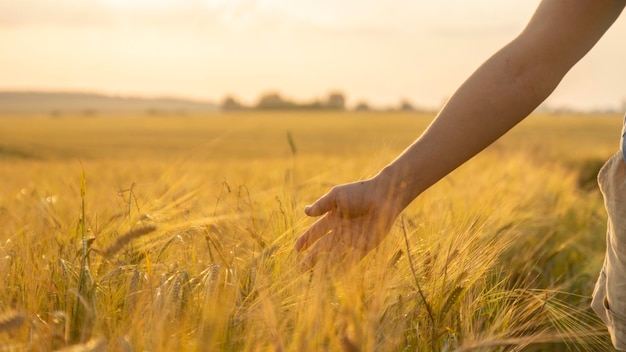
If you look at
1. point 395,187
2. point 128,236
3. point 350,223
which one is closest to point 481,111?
point 395,187

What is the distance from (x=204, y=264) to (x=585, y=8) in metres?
0.84

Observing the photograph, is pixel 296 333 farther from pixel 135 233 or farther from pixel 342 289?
pixel 135 233

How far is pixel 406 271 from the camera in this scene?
1426 mm

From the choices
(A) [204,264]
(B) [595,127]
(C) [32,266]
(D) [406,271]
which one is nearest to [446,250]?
(D) [406,271]

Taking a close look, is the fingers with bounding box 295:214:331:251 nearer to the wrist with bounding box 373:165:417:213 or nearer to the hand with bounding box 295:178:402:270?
the hand with bounding box 295:178:402:270

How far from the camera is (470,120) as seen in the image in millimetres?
1391

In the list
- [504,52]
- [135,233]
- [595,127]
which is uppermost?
[504,52]

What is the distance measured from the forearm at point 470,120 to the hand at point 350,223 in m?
0.03

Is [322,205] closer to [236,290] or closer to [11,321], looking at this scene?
[236,290]

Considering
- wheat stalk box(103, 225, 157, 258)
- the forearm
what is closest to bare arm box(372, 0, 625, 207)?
the forearm

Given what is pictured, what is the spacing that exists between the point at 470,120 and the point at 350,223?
289mm

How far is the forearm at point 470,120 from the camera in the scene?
4.57 feet

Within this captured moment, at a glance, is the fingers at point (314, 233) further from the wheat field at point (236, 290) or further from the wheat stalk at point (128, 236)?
the wheat stalk at point (128, 236)

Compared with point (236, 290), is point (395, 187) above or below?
above
